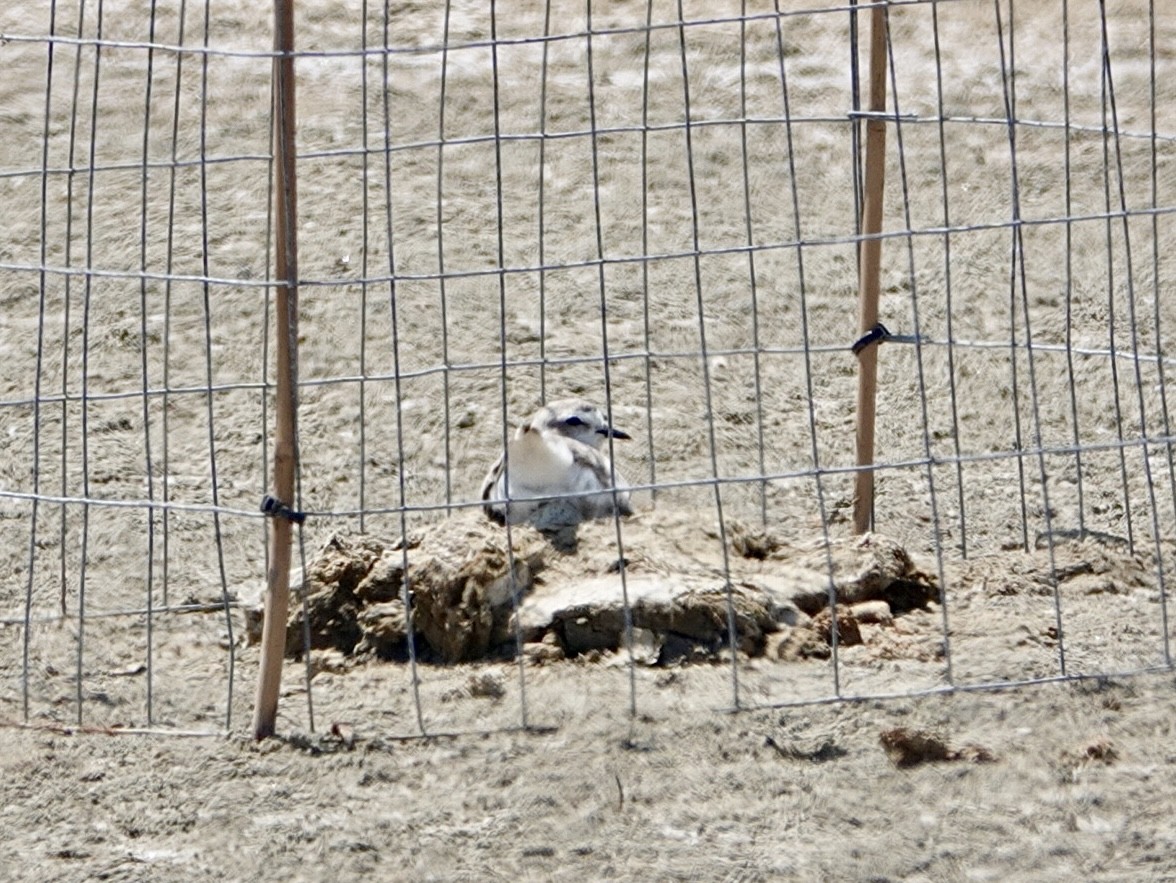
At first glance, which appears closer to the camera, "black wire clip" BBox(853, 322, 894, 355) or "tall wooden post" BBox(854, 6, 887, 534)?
"tall wooden post" BBox(854, 6, 887, 534)

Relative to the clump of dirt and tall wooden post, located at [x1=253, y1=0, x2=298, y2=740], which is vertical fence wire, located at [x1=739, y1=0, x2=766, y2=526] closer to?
the clump of dirt

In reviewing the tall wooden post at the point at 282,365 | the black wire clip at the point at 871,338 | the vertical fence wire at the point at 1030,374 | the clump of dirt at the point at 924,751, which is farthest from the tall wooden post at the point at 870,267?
the tall wooden post at the point at 282,365

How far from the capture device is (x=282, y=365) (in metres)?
5.43

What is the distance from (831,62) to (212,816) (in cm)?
740

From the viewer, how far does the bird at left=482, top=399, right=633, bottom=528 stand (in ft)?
23.3

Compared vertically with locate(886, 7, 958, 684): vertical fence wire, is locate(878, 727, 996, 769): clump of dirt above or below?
below

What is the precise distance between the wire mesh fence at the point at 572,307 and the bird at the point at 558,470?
0.65ft

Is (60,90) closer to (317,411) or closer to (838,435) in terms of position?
(317,411)

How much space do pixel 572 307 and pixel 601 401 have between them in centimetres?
73

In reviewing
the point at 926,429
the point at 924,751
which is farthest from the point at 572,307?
the point at 924,751

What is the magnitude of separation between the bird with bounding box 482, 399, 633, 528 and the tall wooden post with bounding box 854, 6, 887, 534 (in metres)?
0.85

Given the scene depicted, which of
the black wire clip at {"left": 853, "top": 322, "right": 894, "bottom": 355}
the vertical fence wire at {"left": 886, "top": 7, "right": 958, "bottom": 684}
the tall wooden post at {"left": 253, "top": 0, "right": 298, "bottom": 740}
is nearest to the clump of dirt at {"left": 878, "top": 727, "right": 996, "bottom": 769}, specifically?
the vertical fence wire at {"left": 886, "top": 7, "right": 958, "bottom": 684}

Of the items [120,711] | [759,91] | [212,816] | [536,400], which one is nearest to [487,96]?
[759,91]

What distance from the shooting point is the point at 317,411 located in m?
8.28
